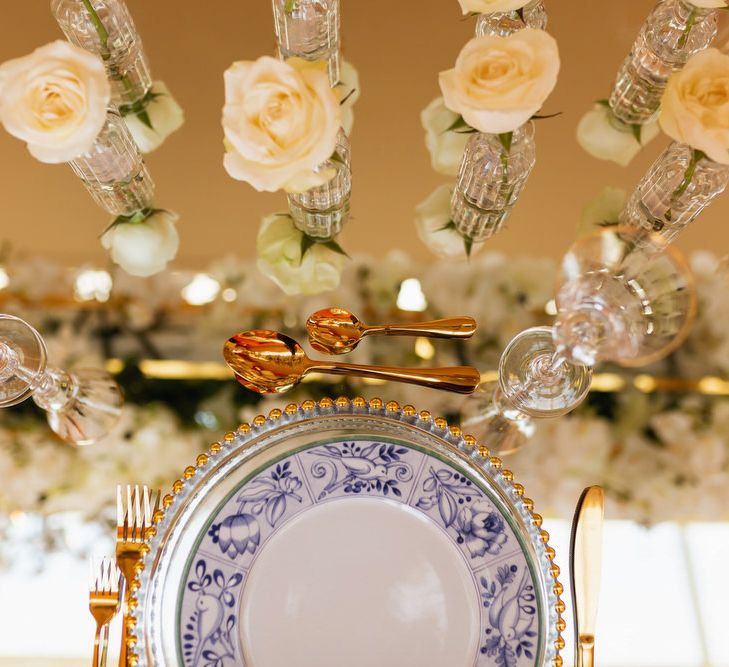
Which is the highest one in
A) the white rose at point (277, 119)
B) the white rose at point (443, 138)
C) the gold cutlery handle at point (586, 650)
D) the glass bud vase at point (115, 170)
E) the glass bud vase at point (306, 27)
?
the glass bud vase at point (306, 27)

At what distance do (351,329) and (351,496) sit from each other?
16 centimetres

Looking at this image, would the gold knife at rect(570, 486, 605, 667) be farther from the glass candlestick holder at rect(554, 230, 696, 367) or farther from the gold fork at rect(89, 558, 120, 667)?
the gold fork at rect(89, 558, 120, 667)

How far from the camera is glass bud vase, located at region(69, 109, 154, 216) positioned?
612 mm

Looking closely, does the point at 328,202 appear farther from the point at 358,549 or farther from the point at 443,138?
the point at 358,549

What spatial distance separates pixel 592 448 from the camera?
2.36ft

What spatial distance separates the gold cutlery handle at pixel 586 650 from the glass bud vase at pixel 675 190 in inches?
13.9

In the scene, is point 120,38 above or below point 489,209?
above

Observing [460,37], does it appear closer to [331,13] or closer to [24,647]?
[331,13]

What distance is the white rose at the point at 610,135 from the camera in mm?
728

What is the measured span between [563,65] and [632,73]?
189mm

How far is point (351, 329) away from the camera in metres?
A: 0.64

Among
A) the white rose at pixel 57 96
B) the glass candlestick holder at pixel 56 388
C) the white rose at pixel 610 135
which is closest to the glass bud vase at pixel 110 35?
the white rose at pixel 57 96

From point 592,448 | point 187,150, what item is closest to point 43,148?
point 187,150

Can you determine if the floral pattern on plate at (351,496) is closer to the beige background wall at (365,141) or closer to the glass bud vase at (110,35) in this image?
the beige background wall at (365,141)
